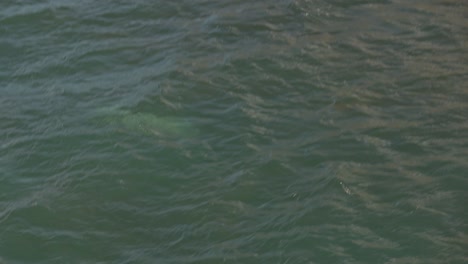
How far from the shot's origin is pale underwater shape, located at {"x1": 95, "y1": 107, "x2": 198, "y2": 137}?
13.4 m

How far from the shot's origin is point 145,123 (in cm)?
1367

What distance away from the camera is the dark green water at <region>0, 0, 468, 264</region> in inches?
440

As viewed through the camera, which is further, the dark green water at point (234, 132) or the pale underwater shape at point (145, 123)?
the pale underwater shape at point (145, 123)

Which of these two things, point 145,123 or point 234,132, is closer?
point 234,132

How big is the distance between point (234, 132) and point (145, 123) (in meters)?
1.43

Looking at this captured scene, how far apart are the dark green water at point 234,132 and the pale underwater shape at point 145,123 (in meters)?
0.04

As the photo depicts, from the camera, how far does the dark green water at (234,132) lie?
11.2 meters

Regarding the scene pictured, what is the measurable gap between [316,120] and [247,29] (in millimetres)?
3486

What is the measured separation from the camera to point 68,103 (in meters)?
14.4

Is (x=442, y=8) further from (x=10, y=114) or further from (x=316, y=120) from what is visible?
(x=10, y=114)

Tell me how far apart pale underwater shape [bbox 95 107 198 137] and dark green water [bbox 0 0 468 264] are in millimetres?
35

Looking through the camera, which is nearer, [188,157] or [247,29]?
[188,157]

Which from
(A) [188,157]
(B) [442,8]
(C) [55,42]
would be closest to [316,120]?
(A) [188,157]

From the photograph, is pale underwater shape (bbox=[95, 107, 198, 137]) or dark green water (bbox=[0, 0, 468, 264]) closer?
dark green water (bbox=[0, 0, 468, 264])
